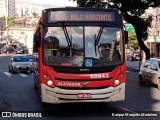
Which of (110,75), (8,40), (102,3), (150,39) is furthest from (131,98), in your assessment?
(8,40)

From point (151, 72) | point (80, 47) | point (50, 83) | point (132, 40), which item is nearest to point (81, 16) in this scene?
point (80, 47)

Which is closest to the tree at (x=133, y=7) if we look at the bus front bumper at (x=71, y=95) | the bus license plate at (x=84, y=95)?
the bus front bumper at (x=71, y=95)

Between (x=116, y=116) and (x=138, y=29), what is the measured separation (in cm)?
2545

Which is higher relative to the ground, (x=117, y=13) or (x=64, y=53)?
(x=117, y=13)

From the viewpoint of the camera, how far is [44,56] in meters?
11.5

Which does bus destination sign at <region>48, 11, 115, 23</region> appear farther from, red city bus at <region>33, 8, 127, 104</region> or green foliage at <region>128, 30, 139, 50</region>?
green foliage at <region>128, 30, 139, 50</region>

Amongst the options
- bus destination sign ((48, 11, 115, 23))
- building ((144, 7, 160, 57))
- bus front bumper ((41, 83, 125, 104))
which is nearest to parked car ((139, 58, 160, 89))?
bus destination sign ((48, 11, 115, 23))

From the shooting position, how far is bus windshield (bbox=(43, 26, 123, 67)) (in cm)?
1138

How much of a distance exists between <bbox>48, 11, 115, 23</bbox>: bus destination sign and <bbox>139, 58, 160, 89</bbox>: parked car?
331 inches

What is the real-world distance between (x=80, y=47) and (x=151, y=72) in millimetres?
9778

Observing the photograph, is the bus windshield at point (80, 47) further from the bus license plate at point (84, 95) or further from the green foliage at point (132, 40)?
the green foliage at point (132, 40)

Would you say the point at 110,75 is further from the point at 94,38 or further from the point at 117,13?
the point at 117,13

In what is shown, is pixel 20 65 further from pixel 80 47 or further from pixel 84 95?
pixel 84 95

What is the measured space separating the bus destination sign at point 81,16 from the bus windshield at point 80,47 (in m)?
0.27
